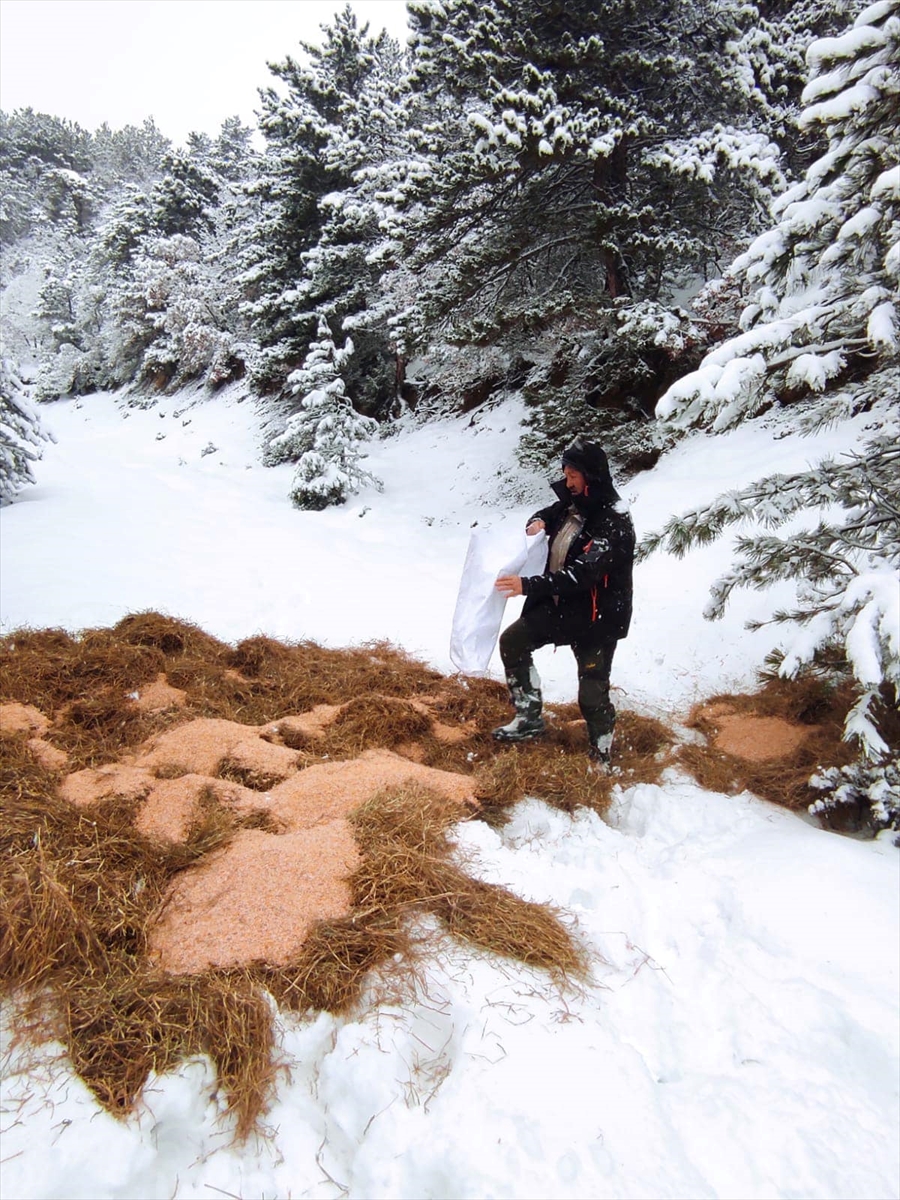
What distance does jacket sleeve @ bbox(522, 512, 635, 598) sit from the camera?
351 centimetres

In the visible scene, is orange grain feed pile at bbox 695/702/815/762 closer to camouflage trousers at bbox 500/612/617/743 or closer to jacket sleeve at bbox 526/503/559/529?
camouflage trousers at bbox 500/612/617/743

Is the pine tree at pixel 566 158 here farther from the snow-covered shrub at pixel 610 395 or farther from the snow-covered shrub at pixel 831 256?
the snow-covered shrub at pixel 831 256

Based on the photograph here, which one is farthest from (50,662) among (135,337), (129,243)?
(129,243)

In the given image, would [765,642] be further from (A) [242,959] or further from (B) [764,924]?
(A) [242,959]

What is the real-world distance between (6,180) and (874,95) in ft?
214

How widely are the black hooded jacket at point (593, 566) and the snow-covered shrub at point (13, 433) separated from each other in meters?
10.9

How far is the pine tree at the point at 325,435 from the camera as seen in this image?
12023mm

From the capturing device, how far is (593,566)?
3.50 m

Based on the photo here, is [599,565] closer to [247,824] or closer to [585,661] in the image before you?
[585,661]

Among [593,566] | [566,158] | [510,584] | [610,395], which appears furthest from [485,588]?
[610,395]

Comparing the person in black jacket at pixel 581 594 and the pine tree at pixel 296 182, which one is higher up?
the pine tree at pixel 296 182

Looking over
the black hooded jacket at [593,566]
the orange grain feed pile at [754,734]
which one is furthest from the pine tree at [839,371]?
the orange grain feed pile at [754,734]

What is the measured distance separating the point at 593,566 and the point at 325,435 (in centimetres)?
984

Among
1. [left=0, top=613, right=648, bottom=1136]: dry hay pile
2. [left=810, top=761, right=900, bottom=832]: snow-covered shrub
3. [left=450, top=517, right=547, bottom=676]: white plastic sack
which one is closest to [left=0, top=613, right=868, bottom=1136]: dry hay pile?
[left=0, top=613, right=648, bottom=1136]: dry hay pile
